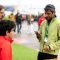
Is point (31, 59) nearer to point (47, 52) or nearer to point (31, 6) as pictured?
point (47, 52)

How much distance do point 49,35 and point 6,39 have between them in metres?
0.77

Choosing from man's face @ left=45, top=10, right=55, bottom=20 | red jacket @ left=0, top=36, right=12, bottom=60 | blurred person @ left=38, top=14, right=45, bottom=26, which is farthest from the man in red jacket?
blurred person @ left=38, top=14, right=45, bottom=26

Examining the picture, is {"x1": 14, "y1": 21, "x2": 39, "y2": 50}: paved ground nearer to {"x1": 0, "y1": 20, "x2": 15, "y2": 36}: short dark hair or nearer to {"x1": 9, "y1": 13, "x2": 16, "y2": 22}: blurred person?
{"x1": 9, "y1": 13, "x2": 16, "y2": 22}: blurred person

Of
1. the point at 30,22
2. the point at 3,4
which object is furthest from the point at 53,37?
the point at 3,4

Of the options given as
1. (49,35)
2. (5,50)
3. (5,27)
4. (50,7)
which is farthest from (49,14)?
(5,50)

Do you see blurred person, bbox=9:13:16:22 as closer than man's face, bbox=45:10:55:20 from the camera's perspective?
No

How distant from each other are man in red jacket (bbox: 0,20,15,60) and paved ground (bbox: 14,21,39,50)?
80cm

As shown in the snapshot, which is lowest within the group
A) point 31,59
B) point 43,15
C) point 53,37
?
point 31,59

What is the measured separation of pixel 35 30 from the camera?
3402mm

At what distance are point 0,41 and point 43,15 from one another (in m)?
1.01

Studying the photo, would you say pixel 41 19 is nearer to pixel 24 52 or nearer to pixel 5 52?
pixel 24 52

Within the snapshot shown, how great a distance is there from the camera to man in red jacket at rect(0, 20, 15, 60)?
93.9 inches

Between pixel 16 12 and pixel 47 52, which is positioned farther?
pixel 16 12

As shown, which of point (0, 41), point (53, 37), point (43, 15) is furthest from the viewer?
point (43, 15)
